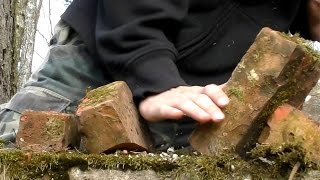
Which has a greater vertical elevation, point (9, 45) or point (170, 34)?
point (170, 34)

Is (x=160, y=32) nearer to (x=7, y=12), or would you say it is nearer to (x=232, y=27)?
(x=232, y=27)

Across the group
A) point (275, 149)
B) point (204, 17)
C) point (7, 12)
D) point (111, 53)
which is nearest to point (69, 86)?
point (111, 53)

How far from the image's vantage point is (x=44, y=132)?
4.61 ft

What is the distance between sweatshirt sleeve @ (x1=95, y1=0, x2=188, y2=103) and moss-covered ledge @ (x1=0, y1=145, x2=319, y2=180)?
23 cm

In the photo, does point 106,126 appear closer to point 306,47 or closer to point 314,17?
point 306,47

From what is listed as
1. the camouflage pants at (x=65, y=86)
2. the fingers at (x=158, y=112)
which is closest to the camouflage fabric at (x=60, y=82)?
the camouflage pants at (x=65, y=86)

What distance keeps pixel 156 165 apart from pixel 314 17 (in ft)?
3.07

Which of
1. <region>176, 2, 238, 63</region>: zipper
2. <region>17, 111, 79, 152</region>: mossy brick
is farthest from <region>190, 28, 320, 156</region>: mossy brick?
<region>176, 2, 238, 63</region>: zipper

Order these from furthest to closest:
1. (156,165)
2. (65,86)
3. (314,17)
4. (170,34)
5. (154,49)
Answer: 1. (314,17)
2. (65,86)
3. (170,34)
4. (154,49)
5. (156,165)

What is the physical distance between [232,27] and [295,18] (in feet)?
0.95

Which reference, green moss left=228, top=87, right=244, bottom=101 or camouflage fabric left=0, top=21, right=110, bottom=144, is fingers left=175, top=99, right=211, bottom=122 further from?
camouflage fabric left=0, top=21, right=110, bottom=144

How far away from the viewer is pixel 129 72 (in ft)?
5.21

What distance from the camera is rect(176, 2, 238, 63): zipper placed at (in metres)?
1.76

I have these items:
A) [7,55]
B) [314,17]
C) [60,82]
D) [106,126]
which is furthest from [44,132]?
[7,55]
